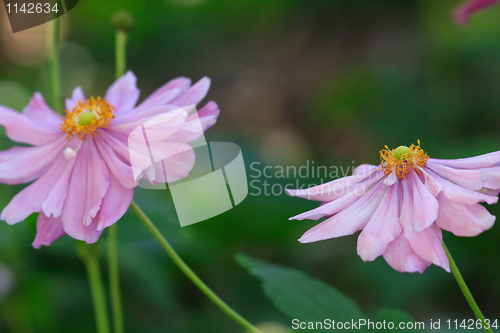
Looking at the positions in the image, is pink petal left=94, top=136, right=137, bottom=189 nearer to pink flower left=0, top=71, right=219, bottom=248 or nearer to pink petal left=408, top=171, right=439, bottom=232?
pink flower left=0, top=71, right=219, bottom=248

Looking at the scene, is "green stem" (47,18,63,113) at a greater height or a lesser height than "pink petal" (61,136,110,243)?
greater

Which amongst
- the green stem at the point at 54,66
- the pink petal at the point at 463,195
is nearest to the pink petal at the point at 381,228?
the pink petal at the point at 463,195

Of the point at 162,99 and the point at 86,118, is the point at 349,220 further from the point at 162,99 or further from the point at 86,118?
the point at 86,118

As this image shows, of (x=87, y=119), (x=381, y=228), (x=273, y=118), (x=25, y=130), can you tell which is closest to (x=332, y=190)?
(x=381, y=228)

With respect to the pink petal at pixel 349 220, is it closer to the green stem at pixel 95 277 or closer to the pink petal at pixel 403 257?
the pink petal at pixel 403 257

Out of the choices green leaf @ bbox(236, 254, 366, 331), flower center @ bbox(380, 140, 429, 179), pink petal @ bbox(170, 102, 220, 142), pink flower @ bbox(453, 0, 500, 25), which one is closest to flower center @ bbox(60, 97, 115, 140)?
pink petal @ bbox(170, 102, 220, 142)

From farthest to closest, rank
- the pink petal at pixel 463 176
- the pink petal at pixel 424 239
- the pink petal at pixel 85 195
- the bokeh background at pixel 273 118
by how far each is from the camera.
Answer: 1. the bokeh background at pixel 273 118
2. the pink petal at pixel 85 195
3. the pink petal at pixel 463 176
4. the pink petal at pixel 424 239

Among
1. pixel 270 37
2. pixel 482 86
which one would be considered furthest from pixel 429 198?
pixel 270 37
